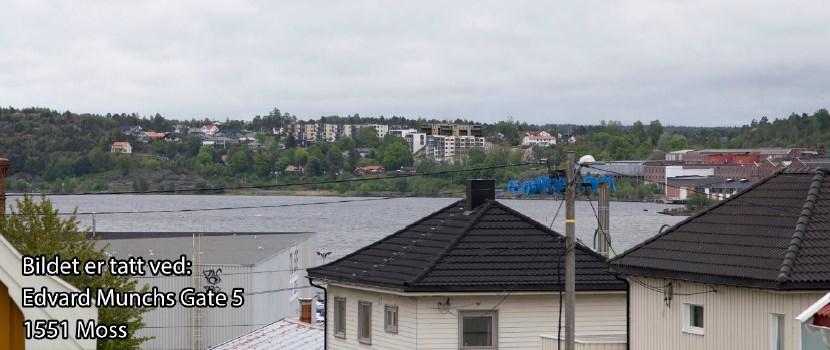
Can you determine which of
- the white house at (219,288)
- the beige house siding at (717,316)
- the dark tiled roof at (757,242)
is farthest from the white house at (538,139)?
Answer: the beige house siding at (717,316)

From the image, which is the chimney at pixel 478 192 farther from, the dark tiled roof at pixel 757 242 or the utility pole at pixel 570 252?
the utility pole at pixel 570 252

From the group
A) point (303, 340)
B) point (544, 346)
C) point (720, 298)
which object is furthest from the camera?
point (303, 340)

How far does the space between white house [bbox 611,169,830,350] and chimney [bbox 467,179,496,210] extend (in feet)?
23.2

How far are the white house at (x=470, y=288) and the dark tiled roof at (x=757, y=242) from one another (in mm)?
2950

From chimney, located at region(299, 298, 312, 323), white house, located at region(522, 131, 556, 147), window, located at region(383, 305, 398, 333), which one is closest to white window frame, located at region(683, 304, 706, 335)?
window, located at region(383, 305, 398, 333)

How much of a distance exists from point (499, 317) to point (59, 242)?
12.6 m

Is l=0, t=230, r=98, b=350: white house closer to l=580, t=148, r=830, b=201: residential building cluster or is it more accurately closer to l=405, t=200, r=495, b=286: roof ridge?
l=405, t=200, r=495, b=286: roof ridge

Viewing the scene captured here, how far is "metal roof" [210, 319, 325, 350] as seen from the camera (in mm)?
32484

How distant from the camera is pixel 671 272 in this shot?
2147cm

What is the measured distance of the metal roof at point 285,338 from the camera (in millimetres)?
32484

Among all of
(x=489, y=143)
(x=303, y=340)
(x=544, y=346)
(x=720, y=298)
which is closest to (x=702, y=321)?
(x=720, y=298)

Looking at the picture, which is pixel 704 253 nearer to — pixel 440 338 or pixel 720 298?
pixel 720 298

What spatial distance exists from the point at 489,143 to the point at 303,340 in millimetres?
76860

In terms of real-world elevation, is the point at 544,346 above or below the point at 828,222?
below
